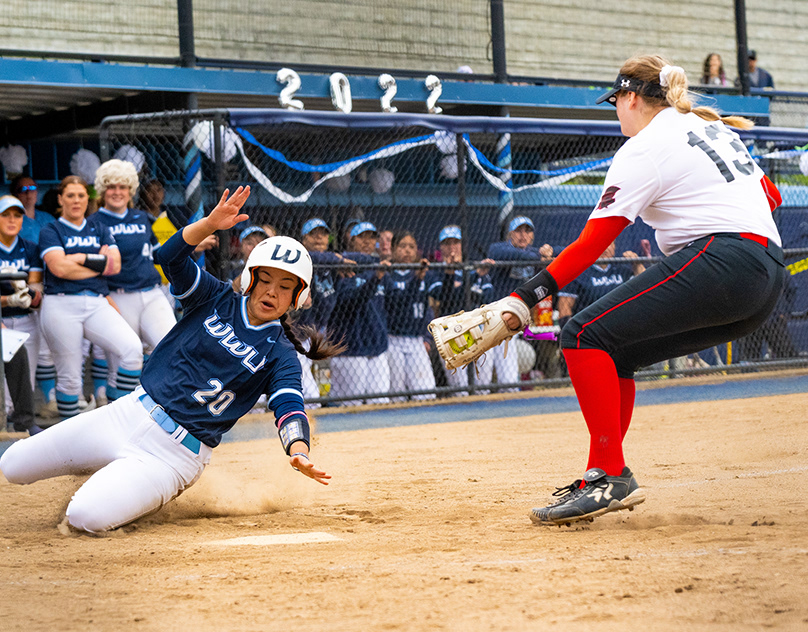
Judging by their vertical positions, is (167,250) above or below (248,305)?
above

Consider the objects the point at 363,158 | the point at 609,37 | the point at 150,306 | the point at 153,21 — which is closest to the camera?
the point at 150,306

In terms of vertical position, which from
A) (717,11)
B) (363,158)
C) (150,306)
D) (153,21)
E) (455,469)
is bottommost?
(455,469)

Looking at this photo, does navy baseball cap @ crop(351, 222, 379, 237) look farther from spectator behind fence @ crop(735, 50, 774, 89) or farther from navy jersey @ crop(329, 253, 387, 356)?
spectator behind fence @ crop(735, 50, 774, 89)

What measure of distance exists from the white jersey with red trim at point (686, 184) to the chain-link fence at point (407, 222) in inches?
195

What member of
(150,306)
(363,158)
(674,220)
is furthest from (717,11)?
(674,220)

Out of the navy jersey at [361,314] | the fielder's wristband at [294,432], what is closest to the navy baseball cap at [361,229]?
the navy jersey at [361,314]

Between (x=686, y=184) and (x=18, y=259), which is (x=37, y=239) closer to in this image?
(x=18, y=259)

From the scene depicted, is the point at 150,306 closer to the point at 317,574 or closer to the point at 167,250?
the point at 167,250

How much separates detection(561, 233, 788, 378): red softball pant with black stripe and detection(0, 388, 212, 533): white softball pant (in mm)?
1786

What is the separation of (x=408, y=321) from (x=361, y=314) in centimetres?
67

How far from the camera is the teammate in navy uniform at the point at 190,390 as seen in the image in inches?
162

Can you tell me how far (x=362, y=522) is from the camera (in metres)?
4.23

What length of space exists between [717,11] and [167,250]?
51.1 feet

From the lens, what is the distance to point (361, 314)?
365 inches
